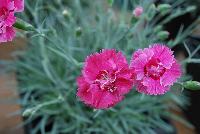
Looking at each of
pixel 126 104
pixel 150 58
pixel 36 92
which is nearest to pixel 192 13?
pixel 126 104

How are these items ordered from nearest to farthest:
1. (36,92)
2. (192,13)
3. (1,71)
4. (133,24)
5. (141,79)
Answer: (141,79)
(133,24)
(36,92)
(1,71)
(192,13)

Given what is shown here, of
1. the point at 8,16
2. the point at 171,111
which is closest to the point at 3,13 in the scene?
the point at 8,16

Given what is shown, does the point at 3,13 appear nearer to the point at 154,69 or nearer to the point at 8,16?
the point at 8,16

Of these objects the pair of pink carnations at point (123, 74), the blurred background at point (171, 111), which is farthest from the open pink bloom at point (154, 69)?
the blurred background at point (171, 111)

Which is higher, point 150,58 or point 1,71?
point 1,71

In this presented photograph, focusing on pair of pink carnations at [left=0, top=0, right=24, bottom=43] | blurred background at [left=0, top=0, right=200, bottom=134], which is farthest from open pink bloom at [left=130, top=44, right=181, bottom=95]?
blurred background at [left=0, top=0, right=200, bottom=134]

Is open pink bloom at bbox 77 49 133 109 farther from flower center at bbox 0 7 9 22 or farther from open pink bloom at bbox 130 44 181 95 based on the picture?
flower center at bbox 0 7 9 22

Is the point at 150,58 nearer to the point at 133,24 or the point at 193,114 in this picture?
the point at 133,24
